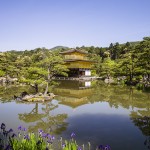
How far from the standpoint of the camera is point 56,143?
27.0 feet

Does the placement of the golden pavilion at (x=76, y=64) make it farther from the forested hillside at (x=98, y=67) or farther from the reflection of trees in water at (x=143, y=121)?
the reflection of trees in water at (x=143, y=121)

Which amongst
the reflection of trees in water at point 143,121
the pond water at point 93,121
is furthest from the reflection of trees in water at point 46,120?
the reflection of trees in water at point 143,121

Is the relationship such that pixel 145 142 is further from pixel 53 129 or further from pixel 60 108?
pixel 60 108

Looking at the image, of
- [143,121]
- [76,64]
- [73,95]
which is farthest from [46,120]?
[76,64]

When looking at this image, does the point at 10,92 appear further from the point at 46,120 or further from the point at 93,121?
the point at 93,121

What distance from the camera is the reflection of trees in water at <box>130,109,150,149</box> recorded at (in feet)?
31.0

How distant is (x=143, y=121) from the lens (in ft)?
38.5

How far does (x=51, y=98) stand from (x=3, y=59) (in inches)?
860

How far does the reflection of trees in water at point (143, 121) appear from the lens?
9.45m

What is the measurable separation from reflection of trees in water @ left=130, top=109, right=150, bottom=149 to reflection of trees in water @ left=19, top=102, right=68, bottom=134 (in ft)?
11.6

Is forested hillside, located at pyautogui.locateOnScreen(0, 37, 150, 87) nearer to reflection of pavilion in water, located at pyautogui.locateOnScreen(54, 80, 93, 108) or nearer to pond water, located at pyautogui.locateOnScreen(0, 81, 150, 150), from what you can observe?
reflection of pavilion in water, located at pyautogui.locateOnScreen(54, 80, 93, 108)

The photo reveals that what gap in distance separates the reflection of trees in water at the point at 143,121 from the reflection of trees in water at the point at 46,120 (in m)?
3.55

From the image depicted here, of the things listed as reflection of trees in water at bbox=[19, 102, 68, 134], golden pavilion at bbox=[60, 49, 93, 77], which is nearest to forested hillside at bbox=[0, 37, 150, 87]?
golden pavilion at bbox=[60, 49, 93, 77]

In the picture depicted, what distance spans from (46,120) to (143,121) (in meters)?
5.05
